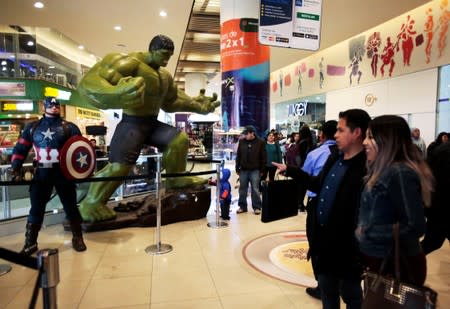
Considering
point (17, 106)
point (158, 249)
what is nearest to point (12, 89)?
point (17, 106)

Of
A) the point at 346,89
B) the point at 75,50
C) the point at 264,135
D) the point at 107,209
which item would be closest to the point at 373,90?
the point at 346,89

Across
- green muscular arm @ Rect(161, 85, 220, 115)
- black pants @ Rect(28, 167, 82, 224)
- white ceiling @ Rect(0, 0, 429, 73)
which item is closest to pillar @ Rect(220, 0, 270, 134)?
white ceiling @ Rect(0, 0, 429, 73)

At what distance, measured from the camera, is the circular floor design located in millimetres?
3174

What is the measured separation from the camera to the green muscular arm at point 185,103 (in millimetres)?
5367

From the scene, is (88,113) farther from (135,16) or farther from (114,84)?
(114,84)

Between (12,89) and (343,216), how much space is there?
48.3 feet

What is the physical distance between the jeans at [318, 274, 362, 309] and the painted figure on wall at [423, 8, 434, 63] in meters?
8.50

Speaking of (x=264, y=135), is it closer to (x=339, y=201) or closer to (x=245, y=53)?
(x=245, y=53)

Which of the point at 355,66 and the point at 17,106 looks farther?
the point at 17,106

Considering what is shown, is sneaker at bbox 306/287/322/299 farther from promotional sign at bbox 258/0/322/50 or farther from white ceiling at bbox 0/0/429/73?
white ceiling at bbox 0/0/429/73

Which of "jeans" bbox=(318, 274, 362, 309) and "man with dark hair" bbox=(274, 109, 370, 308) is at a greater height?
"man with dark hair" bbox=(274, 109, 370, 308)

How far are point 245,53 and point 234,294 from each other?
584cm

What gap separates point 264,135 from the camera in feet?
26.5

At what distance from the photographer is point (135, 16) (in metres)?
8.73
